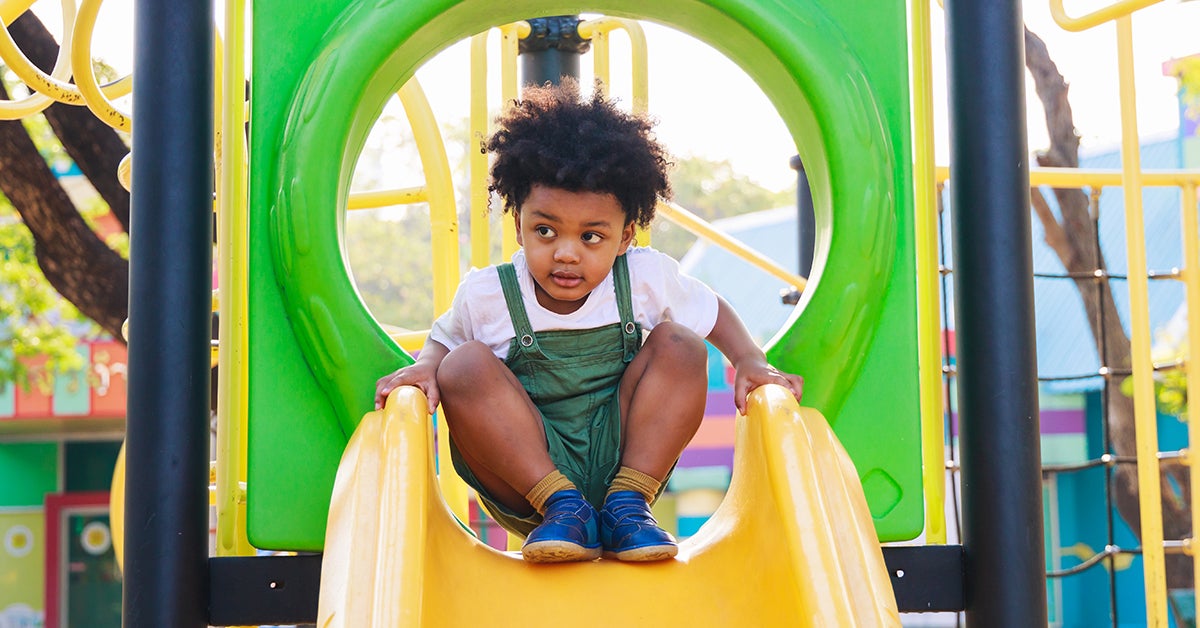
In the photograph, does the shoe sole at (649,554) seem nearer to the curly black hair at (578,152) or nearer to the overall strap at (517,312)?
the overall strap at (517,312)

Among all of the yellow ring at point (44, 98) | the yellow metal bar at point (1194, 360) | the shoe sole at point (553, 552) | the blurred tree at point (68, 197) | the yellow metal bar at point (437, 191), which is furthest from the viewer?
the blurred tree at point (68, 197)

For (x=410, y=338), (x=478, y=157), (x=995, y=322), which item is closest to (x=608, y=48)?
(x=478, y=157)

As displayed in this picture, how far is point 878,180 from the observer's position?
211 cm

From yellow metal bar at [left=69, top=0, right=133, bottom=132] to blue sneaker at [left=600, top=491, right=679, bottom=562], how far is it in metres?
1.20

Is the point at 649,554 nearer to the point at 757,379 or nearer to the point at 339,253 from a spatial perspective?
the point at 757,379


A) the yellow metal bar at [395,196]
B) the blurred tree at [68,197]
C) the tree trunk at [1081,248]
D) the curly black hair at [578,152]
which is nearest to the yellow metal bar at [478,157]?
the yellow metal bar at [395,196]

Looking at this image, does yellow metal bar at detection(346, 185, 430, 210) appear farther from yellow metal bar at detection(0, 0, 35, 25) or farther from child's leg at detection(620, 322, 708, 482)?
child's leg at detection(620, 322, 708, 482)

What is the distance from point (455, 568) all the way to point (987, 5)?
1.19 m

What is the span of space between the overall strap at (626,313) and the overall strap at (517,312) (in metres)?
0.15

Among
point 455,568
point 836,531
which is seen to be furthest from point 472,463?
point 836,531

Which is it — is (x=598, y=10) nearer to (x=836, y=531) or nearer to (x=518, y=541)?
(x=836, y=531)

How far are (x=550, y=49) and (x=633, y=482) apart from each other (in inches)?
59.3

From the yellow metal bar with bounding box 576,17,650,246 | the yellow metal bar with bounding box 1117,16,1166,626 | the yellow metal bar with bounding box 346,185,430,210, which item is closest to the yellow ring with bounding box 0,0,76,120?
the yellow metal bar with bounding box 346,185,430,210

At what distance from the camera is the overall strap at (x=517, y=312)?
6.86ft
